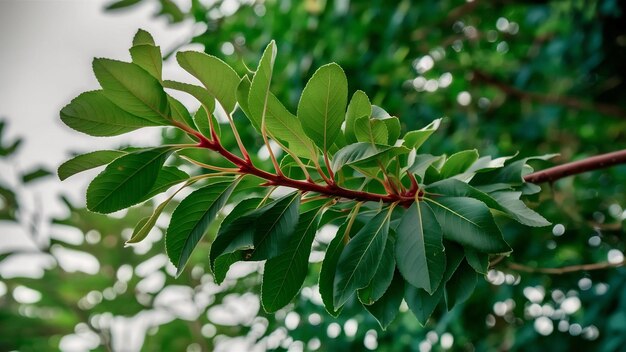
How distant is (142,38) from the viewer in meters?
0.61

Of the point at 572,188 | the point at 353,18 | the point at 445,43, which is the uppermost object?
the point at 353,18

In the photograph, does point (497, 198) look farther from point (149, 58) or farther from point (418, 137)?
point (149, 58)

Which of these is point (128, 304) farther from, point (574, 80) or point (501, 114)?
point (574, 80)

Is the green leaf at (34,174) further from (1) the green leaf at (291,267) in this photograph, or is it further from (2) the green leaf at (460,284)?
(2) the green leaf at (460,284)

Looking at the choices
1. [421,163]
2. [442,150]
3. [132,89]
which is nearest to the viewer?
[132,89]

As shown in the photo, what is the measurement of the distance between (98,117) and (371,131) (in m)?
0.27

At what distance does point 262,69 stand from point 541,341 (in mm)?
1202

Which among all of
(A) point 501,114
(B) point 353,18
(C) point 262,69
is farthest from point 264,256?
(A) point 501,114

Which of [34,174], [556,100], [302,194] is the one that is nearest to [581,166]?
[302,194]

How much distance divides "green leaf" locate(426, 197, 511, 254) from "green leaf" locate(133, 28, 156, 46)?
1.11 feet

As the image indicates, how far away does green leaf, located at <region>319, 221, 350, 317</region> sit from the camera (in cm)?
71

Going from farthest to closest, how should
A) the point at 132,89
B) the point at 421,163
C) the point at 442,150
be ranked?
the point at 442,150, the point at 421,163, the point at 132,89

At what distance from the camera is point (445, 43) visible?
2086mm

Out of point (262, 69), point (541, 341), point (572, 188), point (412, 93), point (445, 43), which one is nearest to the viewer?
point (262, 69)
